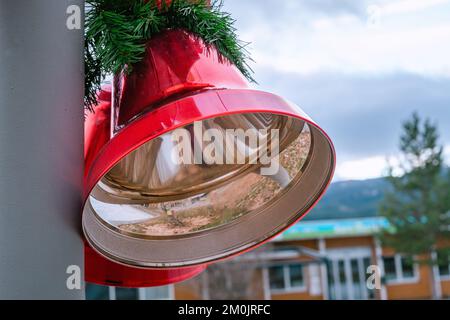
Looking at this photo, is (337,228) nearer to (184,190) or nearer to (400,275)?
(400,275)

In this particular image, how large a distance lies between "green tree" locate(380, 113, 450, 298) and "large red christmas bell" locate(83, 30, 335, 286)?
36.0 feet

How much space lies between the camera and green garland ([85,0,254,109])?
0.61 meters

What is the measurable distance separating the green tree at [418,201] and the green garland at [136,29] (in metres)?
11.1

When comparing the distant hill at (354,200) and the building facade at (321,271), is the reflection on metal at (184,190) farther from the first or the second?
the distant hill at (354,200)

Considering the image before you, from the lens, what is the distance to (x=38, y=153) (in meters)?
0.51

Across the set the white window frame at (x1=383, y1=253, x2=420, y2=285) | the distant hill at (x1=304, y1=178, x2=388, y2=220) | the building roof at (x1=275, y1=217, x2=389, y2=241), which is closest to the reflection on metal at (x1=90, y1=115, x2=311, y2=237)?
the building roof at (x1=275, y1=217, x2=389, y2=241)

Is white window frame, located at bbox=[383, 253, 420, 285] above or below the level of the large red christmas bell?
below

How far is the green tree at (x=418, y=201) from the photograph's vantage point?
36.8ft

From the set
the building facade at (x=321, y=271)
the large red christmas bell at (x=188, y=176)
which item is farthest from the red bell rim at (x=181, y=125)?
the building facade at (x=321, y=271)

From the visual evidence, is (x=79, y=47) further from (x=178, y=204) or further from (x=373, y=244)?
(x=373, y=244)

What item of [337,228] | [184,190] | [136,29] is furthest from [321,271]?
[136,29]

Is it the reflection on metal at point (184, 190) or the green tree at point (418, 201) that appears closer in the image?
the reflection on metal at point (184, 190)

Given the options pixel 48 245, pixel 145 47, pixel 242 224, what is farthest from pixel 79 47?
pixel 242 224

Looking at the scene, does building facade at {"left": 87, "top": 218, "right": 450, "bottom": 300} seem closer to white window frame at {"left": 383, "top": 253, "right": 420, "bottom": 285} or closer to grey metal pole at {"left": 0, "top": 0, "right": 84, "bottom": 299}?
white window frame at {"left": 383, "top": 253, "right": 420, "bottom": 285}
